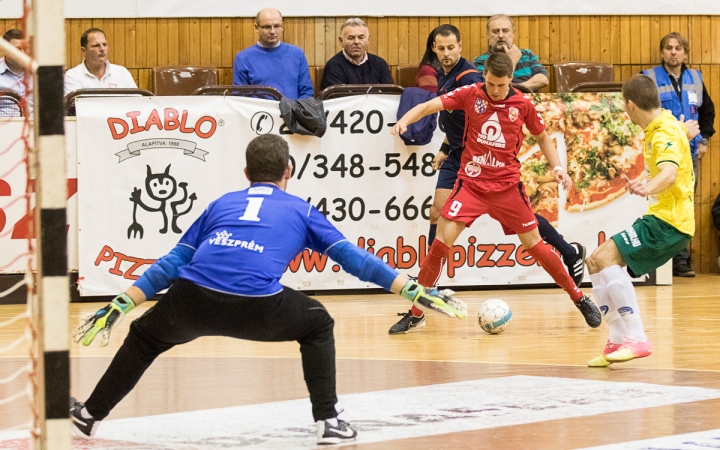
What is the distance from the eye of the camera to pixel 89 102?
33.4ft

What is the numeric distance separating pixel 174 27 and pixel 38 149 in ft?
31.1

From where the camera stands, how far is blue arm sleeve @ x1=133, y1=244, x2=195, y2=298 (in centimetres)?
441

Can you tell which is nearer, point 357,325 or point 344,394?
point 344,394

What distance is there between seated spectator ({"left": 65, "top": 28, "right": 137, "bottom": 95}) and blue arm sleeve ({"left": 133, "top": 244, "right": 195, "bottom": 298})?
21.5 feet

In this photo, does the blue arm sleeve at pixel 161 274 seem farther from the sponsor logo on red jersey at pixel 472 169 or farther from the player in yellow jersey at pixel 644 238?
the sponsor logo on red jersey at pixel 472 169

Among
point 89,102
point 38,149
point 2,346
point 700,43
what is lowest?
point 2,346

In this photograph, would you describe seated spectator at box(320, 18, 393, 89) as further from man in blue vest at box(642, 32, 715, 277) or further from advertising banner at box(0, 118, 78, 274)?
man in blue vest at box(642, 32, 715, 277)

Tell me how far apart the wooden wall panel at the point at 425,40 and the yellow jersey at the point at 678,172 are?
654cm

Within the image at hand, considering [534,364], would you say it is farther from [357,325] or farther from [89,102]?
[89,102]

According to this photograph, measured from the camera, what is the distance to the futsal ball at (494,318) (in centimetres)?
786

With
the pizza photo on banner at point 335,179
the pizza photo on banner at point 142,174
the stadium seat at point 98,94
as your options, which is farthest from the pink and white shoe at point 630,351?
the stadium seat at point 98,94

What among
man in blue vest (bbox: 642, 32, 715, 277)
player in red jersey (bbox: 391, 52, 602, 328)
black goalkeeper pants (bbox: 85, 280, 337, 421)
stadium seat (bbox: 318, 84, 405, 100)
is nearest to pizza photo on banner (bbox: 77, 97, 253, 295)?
A: stadium seat (bbox: 318, 84, 405, 100)

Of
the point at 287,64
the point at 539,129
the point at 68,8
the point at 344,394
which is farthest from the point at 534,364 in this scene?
the point at 68,8

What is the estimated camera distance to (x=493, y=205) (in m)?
7.98
